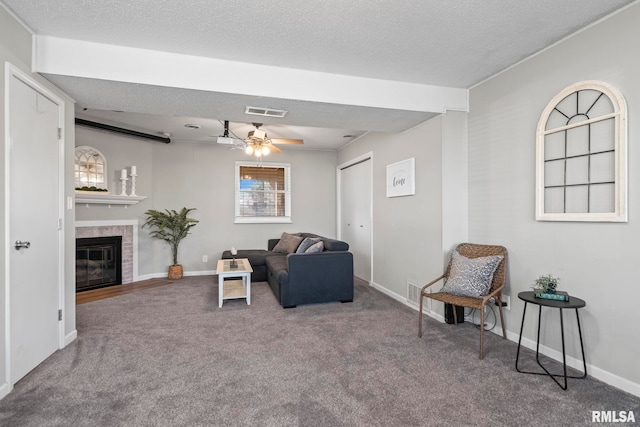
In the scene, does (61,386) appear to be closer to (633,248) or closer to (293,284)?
(293,284)

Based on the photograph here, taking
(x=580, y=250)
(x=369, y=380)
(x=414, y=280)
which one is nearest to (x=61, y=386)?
(x=369, y=380)

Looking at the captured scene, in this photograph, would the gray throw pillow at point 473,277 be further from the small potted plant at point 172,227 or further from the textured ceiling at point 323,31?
the small potted plant at point 172,227

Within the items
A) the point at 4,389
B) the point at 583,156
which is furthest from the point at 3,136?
the point at 583,156

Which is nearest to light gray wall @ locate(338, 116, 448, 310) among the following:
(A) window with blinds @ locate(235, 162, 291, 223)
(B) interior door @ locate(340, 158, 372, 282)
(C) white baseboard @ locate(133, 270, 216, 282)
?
(B) interior door @ locate(340, 158, 372, 282)

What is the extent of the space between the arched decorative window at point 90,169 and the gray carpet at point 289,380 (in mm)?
2338

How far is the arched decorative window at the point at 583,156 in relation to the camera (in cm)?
213

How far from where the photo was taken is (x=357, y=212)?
19.1 ft

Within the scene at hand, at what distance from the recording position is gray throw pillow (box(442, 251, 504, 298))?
110 inches

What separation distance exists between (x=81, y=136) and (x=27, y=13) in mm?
3080

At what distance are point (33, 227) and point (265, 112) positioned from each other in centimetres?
212

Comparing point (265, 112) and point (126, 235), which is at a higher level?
point (265, 112)

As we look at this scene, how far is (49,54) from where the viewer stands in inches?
95.2

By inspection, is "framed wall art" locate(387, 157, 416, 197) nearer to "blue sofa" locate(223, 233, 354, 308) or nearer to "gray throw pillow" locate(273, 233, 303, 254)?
"blue sofa" locate(223, 233, 354, 308)

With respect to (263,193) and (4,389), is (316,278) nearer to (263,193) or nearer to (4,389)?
(4,389)
